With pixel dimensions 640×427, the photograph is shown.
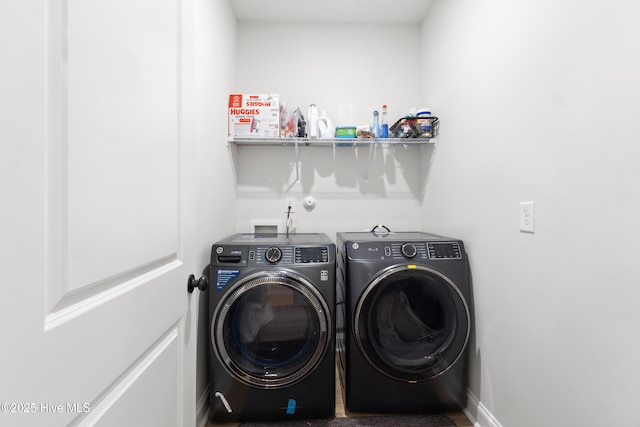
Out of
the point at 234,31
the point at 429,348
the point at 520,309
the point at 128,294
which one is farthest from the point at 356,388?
the point at 234,31

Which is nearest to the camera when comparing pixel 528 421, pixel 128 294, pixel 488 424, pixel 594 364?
pixel 128 294

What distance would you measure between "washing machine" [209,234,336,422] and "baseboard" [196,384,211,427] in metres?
0.06

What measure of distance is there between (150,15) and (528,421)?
1.98 m

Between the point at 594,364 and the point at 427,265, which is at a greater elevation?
the point at 427,265

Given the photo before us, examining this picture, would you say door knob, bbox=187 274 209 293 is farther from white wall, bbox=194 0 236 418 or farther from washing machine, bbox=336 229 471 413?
washing machine, bbox=336 229 471 413

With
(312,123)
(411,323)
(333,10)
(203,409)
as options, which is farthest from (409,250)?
(333,10)

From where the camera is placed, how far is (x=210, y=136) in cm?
161

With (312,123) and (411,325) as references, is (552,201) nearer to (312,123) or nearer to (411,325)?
(411,325)

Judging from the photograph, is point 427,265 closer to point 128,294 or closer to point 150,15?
point 128,294

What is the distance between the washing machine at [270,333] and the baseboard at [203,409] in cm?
6

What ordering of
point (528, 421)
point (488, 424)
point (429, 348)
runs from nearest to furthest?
point (528, 421)
point (488, 424)
point (429, 348)

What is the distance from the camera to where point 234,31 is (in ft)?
6.88

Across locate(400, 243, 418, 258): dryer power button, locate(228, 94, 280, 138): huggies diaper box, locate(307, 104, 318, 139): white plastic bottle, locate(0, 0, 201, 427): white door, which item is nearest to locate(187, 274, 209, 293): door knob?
locate(0, 0, 201, 427): white door

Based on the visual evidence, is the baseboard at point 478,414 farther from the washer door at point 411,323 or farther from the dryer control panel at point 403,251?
the dryer control panel at point 403,251
